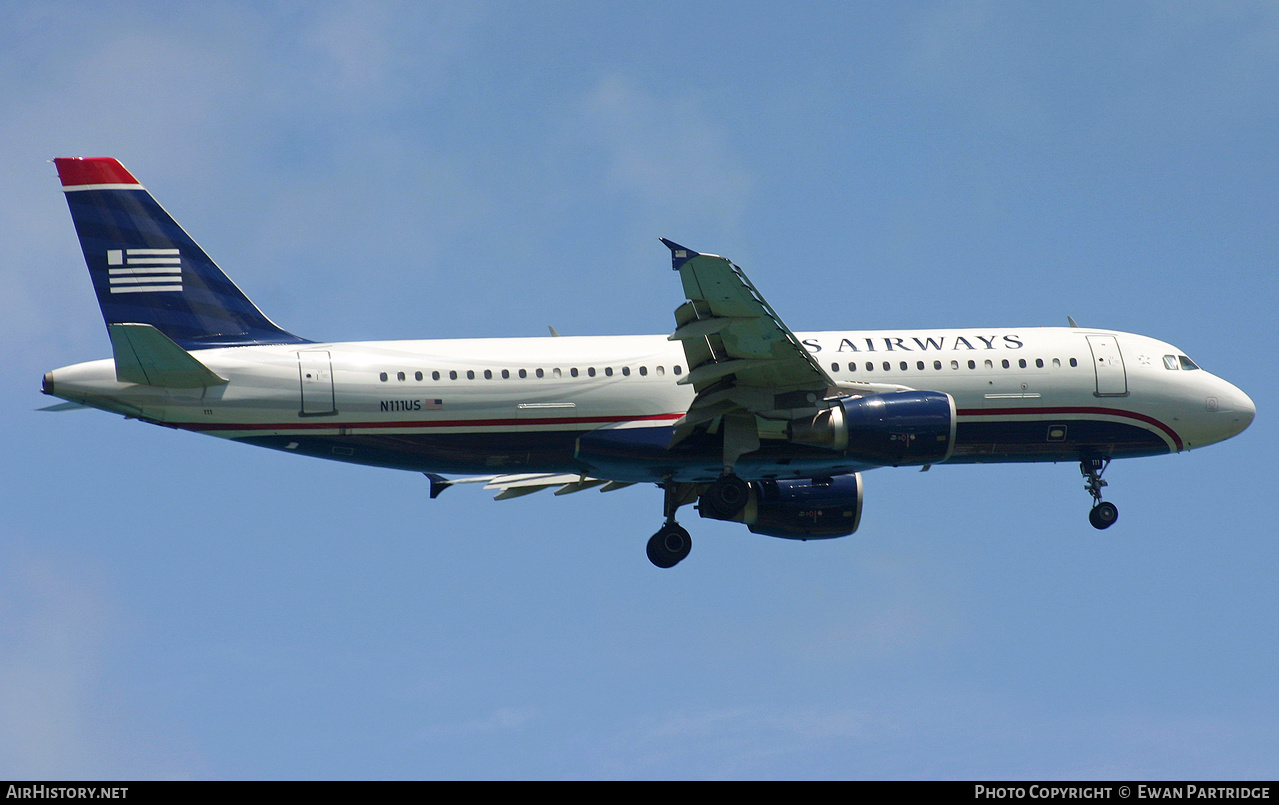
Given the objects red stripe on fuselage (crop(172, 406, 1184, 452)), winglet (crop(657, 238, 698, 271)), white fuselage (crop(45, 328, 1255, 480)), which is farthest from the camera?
white fuselage (crop(45, 328, 1255, 480))

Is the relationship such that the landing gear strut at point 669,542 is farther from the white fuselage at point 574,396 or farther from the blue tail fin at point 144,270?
the blue tail fin at point 144,270

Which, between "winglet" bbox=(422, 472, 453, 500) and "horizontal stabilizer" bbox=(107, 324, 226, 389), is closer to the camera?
"horizontal stabilizer" bbox=(107, 324, 226, 389)

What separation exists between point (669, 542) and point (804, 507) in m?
4.13

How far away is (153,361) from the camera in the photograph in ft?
104

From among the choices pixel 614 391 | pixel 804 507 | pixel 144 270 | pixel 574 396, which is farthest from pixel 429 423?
pixel 804 507

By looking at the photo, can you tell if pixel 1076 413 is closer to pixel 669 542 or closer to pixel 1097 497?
pixel 1097 497

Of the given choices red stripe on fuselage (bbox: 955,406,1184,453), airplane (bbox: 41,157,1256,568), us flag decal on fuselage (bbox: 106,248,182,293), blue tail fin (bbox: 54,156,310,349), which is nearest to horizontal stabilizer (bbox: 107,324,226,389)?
airplane (bbox: 41,157,1256,568)

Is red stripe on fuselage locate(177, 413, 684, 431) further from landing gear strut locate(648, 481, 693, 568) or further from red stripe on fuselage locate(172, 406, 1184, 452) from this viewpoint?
landing gear strut locate(648, 481, 693, 568)

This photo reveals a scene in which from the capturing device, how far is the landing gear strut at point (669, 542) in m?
36.3

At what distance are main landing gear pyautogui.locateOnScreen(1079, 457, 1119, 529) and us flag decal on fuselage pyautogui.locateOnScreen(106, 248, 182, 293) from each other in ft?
78.8

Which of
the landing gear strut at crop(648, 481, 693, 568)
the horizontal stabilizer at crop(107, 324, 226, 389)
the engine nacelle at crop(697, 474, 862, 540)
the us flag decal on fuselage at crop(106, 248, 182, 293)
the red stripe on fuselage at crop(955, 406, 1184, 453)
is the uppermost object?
the us flag decal on fuselage at crop(106, 248, 182, 293)

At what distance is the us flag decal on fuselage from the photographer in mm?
34469

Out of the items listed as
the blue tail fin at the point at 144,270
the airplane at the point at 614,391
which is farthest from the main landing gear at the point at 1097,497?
the blue tail fin at the point at 144,270
